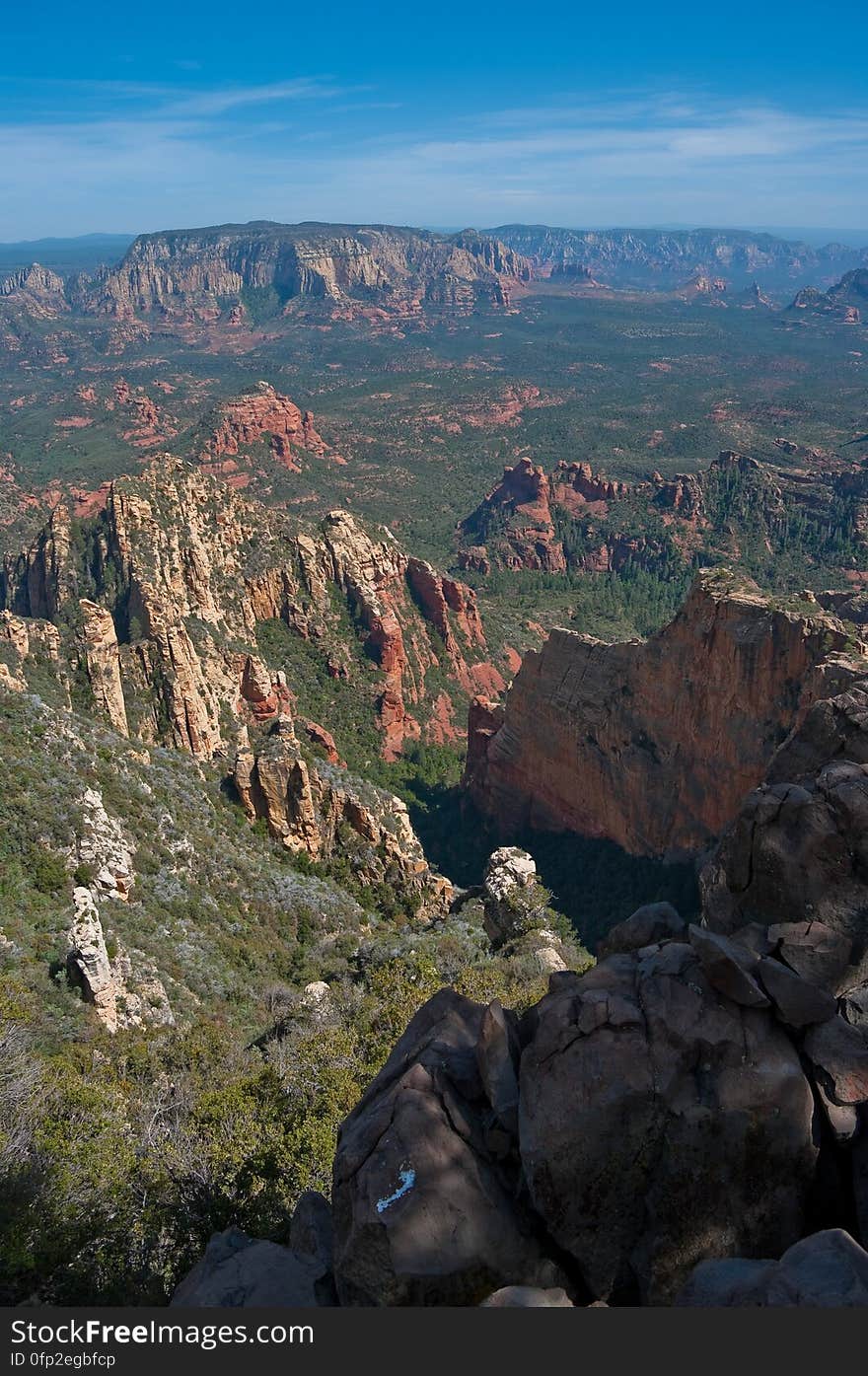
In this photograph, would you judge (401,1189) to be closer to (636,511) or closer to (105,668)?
(105,668)

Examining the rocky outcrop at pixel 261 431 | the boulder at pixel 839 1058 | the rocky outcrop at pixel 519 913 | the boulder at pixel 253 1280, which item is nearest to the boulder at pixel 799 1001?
the boulder at pixel 839 1058

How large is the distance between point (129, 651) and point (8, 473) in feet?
404

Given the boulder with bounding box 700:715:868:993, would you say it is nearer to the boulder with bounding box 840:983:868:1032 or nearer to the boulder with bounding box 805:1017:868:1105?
the boulder with bounding box 840:983:868:1032

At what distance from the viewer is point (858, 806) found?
14.9 metres

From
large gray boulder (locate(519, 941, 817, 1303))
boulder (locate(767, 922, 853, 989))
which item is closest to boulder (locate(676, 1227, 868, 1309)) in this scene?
large gray boulder (locate(519, 941, 817, 1303))

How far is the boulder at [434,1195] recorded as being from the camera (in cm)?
936

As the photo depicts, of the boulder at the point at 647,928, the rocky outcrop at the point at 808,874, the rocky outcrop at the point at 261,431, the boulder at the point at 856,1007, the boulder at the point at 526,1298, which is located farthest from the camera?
the rocky outcrop at the point at 261,431

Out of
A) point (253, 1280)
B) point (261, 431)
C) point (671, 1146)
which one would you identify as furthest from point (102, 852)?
point (261, 431)

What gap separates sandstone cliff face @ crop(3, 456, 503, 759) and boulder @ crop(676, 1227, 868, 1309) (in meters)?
39.8

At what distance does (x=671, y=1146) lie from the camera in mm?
9820

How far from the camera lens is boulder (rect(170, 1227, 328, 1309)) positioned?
10.3 meters

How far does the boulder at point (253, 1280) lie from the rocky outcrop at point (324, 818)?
31.5 meters

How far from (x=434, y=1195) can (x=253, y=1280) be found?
2937 mm

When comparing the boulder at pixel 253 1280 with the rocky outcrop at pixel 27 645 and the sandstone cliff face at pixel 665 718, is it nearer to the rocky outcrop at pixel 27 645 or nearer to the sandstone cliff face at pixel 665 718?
the sandstone cliff face at pixel 665 718
